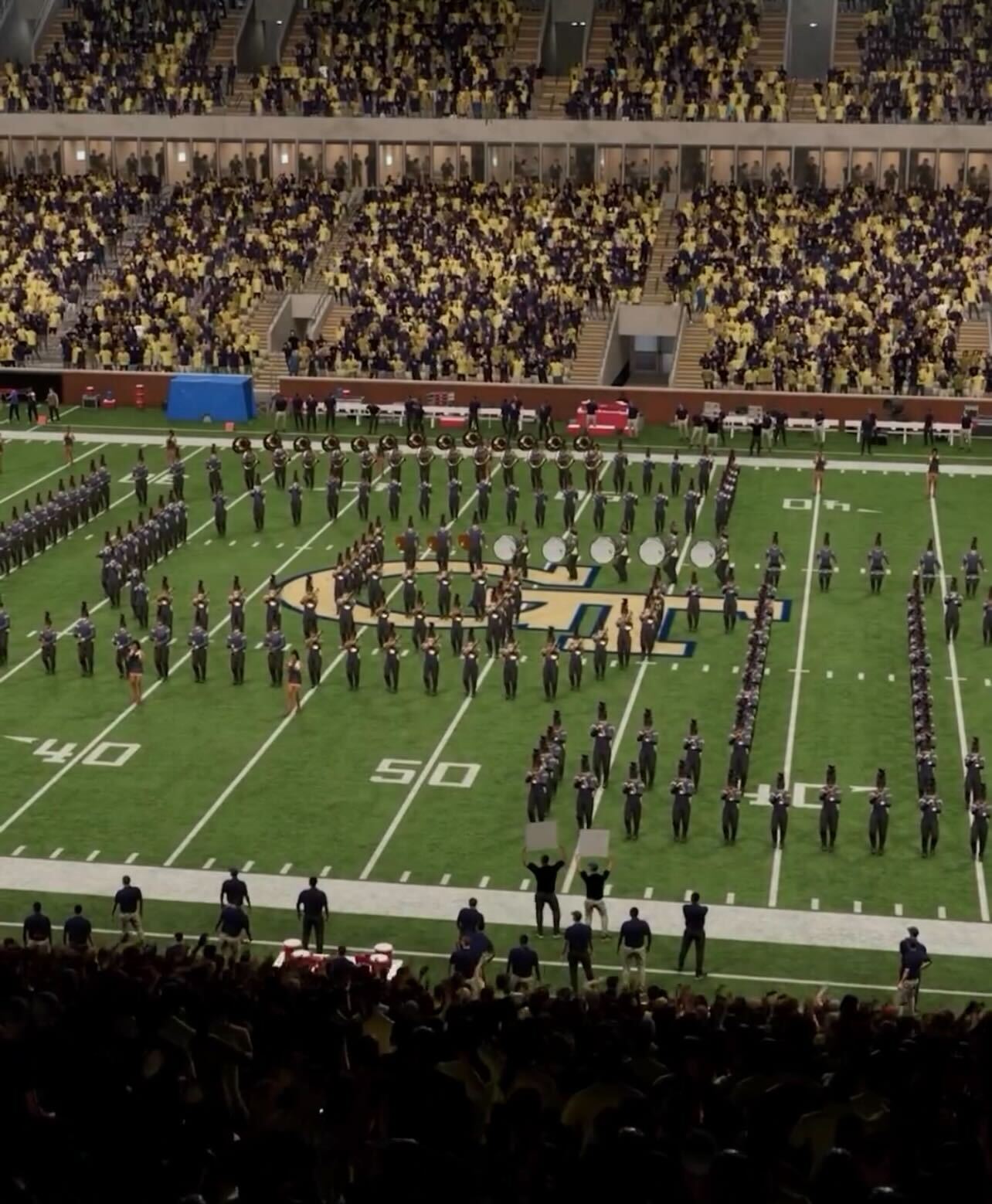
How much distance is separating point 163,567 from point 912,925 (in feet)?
58.6

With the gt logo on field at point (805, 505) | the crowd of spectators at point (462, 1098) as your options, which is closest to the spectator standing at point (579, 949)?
the crowd of spectators at point (462, 1098)

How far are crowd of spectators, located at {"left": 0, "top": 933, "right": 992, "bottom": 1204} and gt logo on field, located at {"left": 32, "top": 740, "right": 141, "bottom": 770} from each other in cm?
1278

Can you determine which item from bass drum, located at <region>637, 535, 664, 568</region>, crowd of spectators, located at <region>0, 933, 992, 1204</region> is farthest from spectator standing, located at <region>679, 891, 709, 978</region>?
bass drum, located at <region>637, 535, 664, 568</region>

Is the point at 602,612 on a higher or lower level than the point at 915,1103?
lower

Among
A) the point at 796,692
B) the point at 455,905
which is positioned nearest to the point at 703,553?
the point at 796,692

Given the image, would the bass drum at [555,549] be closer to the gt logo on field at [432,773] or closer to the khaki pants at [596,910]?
the gt logo on field at [432,773]

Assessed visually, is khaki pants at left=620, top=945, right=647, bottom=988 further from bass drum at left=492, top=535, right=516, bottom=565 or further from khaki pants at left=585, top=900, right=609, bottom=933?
bass drum at left=492, top=535, right=516, bottom=565

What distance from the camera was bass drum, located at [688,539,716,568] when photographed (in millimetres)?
35344

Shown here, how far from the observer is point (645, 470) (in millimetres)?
41000

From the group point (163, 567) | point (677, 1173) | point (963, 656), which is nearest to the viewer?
point (677, 1173)

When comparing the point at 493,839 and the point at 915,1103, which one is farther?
the point at 493,839

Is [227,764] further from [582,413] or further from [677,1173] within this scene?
[582,413]

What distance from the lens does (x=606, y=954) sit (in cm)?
2283

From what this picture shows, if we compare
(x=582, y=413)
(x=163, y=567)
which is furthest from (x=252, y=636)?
(x=582, y=413)
